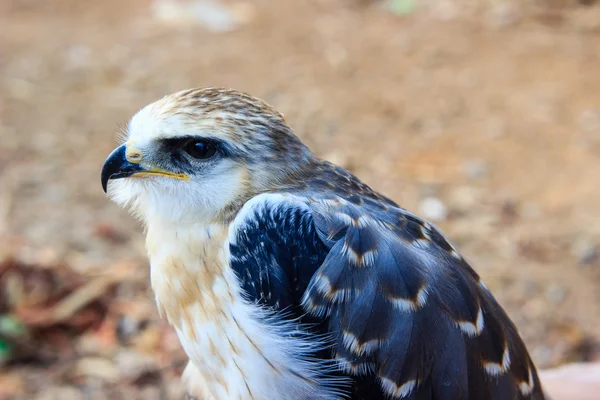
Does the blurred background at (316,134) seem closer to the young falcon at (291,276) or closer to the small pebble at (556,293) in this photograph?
the small pebble at (556,293)

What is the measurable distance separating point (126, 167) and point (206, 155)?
34cm

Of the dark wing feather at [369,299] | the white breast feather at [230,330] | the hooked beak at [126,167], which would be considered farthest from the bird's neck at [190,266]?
the hooked beak at [126,167]

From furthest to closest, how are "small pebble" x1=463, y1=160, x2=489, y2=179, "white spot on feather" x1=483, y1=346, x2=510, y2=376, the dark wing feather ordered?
"small pebble" x1=463, y1=160, x2=489, y2=179 < "white spot on feather" x1=483, y1=346, x2=510, y2=376 < the dark wing feather

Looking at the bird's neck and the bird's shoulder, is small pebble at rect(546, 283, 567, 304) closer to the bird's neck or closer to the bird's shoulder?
the bird's shoulder

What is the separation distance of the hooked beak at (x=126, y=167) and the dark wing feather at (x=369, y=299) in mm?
467

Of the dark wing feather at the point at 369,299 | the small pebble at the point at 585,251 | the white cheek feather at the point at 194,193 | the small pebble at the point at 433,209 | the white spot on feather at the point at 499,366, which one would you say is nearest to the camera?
the dark wing feather at the point at 369,299

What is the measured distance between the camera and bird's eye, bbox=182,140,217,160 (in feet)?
9.62

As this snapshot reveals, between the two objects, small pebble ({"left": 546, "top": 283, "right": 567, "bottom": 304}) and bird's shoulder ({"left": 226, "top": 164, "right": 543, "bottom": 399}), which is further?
small pebble ({"left": 546, "top": 283, "right": 567, "bottom": 304})

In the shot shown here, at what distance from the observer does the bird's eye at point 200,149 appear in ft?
9.62

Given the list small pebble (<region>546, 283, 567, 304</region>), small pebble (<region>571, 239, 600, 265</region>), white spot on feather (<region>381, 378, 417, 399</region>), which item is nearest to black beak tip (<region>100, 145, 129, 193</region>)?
white spot on feather (<region>381, 378, 417, 399</region>)

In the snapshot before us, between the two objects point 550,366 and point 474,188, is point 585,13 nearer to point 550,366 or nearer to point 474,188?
point 474,188

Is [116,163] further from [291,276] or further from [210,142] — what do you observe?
[291,276]

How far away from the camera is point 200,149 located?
295cm

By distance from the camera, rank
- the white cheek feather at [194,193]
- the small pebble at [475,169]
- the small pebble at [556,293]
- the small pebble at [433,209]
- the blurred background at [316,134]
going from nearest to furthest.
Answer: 1. the white cheek feather at [194,193]
2. the blurred background at [316,134]
3. the small pebble at [556,293]
4. the small pebble at [433,209]
5. the small pebble at [475,169]
